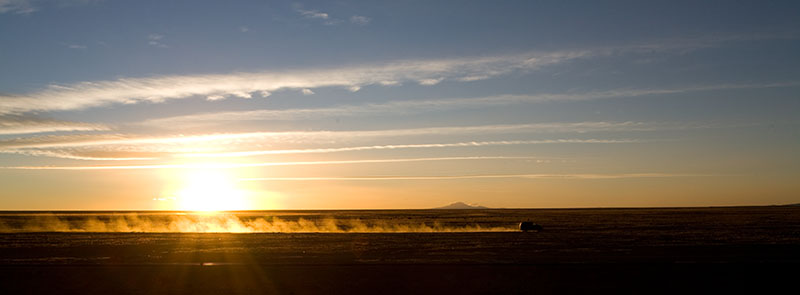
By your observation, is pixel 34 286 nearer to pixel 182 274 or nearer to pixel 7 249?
pixel 182 274

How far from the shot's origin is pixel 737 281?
15.2 metres

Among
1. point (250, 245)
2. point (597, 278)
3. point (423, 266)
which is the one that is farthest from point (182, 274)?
point (250, 245)

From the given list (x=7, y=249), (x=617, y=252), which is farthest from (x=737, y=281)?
(x=7, y=249)

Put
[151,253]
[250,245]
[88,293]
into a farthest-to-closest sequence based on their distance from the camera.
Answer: [250,245]
[151,253]
[88,293]

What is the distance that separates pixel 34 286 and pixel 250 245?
19.1 meters

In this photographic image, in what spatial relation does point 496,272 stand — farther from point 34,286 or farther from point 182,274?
point 34,286

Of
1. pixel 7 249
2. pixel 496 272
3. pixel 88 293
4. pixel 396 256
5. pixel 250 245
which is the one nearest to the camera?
pixel 88 293

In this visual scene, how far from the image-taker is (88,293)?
14.9 m

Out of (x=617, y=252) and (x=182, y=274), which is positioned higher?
(x=617, y=252)

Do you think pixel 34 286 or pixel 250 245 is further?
pixel 250 245

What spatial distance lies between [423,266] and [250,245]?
19.1 meters

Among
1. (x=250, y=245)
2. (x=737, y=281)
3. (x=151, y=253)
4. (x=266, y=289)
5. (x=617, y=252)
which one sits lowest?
(x=737, y=281)

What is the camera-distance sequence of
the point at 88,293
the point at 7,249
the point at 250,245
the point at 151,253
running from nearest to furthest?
1. the point at 88,293
2. the point at 151,253
3. the point at 7,249
4. the point at 250,245

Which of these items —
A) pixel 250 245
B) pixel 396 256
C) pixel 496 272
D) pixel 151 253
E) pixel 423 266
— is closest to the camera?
pixel 496 272
